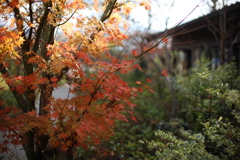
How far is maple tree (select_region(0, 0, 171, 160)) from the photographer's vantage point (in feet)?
7.57

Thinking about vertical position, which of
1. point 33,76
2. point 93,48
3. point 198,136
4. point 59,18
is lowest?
point 198,136

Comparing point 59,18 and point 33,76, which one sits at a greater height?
point 59,18

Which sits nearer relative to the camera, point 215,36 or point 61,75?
point 61,75

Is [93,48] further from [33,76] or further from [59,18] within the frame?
[33,76]

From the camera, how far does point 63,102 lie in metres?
2.32

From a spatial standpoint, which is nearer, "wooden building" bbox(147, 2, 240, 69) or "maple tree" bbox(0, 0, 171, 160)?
"maple tree" bbox(0, 0, 171, 160)

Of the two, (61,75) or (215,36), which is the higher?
(215,36)

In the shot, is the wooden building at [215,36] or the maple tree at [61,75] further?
the wooden building at [215,36]

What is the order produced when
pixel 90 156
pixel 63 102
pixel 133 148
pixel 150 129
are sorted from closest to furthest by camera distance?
pixel 63 102, pixel 90 156, pixel 133 148, pixel 150 129

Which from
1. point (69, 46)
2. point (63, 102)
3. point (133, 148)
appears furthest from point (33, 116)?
point (133, 148)

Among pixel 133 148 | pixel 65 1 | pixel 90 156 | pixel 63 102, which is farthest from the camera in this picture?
pixel 133 148

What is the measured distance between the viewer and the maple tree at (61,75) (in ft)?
7.57

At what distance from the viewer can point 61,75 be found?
2.92 m

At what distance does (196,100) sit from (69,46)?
9.91ft
